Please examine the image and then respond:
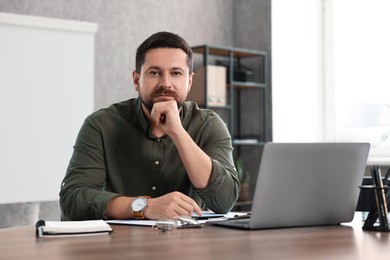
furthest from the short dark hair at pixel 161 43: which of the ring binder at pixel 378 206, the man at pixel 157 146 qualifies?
the ring binder at pixel 378 206

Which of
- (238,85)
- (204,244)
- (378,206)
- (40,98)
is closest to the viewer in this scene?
(204,244)

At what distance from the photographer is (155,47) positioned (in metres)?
2.40

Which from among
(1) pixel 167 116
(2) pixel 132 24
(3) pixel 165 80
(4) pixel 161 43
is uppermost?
(2) pixel 132 24

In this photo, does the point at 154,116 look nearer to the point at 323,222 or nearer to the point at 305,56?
the point at 323,222

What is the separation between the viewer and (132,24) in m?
4.88

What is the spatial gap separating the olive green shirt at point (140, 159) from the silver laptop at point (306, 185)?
41 cm

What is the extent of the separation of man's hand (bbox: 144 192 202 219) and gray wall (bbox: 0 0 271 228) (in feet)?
7.64

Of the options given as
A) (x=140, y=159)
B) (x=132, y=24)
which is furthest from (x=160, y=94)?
(x=132, y=24)

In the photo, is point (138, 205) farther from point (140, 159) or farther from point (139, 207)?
point (140, 159)

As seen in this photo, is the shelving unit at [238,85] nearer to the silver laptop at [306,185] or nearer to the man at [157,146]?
the man at [157,146]

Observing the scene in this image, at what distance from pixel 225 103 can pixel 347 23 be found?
46.9 inches

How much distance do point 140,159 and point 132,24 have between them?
2.64 m

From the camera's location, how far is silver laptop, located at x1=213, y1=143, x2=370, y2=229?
5.48 feet

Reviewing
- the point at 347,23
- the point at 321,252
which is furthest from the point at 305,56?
the point at 321,252
